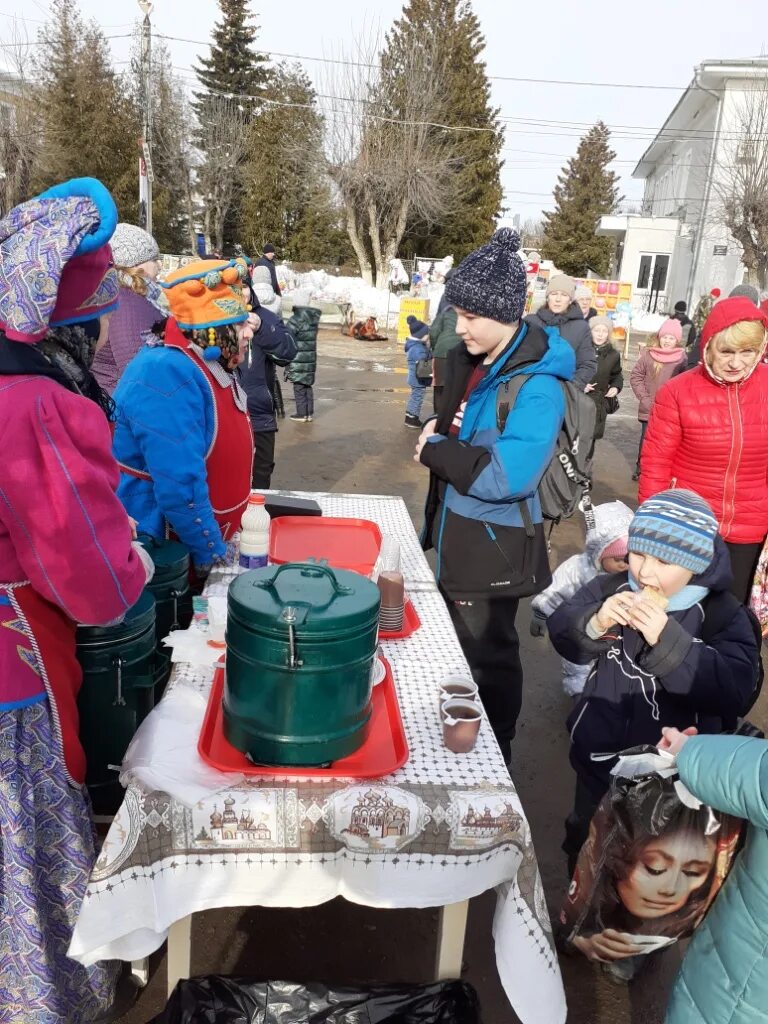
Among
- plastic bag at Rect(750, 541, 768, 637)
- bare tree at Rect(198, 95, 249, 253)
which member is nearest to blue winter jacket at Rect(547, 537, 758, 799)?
plastic bag at Rect(750, 541, 768, 637)

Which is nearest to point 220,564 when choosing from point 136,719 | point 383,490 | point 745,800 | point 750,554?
point 136,719

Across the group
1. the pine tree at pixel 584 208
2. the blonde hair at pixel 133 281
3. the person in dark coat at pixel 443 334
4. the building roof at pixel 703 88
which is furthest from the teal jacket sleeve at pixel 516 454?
the pine tree at pixel 584 208

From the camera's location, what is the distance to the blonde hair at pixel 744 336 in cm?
319

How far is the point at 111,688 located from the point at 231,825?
724mm

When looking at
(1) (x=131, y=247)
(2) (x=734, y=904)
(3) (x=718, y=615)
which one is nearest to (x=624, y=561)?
(3) (x=718, y=615)

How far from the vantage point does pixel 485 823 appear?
162 centimetres

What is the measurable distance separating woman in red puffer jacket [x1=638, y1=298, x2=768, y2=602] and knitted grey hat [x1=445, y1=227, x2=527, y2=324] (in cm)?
113

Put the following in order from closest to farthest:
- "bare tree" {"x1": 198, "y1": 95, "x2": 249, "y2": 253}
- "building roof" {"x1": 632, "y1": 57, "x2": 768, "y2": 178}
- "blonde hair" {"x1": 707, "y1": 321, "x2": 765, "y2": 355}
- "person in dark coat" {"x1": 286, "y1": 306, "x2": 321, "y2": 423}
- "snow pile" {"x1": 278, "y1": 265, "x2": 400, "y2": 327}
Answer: "blonde hair" {"x1": 707, "y1": 321, "x2": 765, "y2": 355}, "person in dark coat" {"x1": 286, "y1": 306, "x2": 321, "y2": 423}, "snow pile" {"x1": 278, "y1": 265, "x2": 400, "y2": 327}, "building roof" {"x1": 632, "y1": 57, "x2": 768, "y2": 178}, "bare tree" {"x1": 198, "y1": 95, "x2": 249, "y2": 253}

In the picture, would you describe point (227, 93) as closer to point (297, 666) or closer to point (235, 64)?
point (235, 64)

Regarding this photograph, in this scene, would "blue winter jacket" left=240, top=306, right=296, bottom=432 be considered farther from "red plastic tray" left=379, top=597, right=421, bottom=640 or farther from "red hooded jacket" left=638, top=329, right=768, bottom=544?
"red plastic tray" left=379, top=597, right=421, bottom=640

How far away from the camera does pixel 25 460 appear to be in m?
1.60

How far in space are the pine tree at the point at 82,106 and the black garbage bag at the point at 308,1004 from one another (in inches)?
1308

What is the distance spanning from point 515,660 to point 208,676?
1.44m

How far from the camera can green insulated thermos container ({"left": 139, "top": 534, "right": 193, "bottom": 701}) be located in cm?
255
